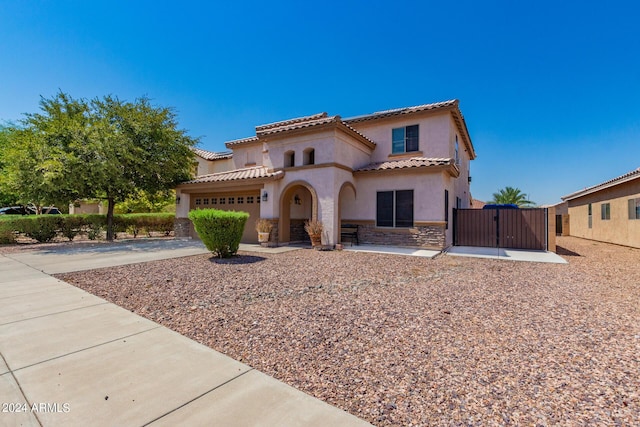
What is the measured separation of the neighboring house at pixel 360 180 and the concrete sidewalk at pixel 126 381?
997cm

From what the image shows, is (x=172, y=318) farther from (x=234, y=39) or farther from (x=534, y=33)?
(x=534, y=33)

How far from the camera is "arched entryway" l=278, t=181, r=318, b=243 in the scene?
46.7 feet

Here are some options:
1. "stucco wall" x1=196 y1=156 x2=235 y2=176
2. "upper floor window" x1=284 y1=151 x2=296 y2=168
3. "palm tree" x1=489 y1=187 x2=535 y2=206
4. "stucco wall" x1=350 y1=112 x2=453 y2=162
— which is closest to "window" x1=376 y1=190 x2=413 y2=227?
"stucco wall" x1=350 y1=112 x2=453 y2=162

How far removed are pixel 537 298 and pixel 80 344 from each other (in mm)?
8097

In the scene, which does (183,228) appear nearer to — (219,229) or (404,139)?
(219,229)

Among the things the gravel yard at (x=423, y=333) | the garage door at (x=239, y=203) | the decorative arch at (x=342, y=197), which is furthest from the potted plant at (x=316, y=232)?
the gravel yard at (x=423, y=333)

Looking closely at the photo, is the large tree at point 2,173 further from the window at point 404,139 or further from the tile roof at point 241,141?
the window at point 404,139

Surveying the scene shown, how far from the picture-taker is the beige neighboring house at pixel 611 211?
50.6 ft

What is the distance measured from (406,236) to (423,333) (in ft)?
32.5

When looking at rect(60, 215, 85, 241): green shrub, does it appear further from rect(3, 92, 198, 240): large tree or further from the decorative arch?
the decorative arch

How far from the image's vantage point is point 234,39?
1473cm

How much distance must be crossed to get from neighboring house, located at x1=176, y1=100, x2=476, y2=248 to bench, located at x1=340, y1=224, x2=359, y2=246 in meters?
0.24

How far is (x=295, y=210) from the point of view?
16.1 metres

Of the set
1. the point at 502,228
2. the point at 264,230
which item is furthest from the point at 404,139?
the point at 264,230
